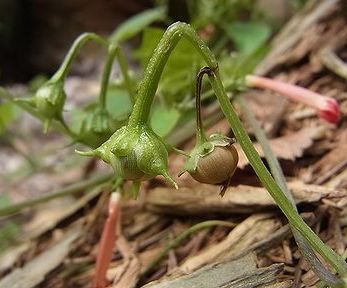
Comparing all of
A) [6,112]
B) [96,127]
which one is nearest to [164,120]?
[96,127]

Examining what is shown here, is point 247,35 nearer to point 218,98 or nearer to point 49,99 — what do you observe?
point 49,99

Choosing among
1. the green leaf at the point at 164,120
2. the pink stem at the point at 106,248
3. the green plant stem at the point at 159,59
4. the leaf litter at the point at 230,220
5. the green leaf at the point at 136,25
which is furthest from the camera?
the green leaf at the point at 136,25

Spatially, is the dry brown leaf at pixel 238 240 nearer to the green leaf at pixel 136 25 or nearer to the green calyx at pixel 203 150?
the green calyx at pixel 203 150

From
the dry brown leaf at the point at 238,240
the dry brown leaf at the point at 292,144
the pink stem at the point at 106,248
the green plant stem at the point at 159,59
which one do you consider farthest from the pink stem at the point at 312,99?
the green plant stem at the point at 159,59

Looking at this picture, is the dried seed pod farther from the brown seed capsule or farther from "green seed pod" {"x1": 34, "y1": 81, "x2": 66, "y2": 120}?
"green seed pod" {"x1": 34, "y1": 81, "x2": 66, "y2": 120}

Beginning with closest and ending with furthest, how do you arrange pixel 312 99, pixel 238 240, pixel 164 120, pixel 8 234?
pixel 238 240, pixel 312 99, pixel 164 120, pixel 8 234
